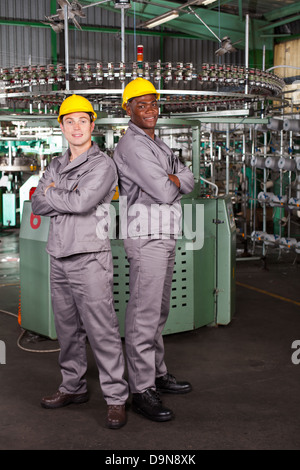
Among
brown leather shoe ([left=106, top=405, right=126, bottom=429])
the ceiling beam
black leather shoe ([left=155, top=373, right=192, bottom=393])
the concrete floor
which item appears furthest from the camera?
the ceiling beam

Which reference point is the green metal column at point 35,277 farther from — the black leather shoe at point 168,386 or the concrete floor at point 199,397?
the black leather shoe at point 168,386

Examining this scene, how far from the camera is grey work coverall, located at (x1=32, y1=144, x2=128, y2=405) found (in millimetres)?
2945

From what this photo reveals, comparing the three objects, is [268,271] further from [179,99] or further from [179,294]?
[179,294]

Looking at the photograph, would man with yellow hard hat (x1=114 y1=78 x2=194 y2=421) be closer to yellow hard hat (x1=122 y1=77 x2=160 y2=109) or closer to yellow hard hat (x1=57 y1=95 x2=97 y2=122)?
yellow hard hat (x1=122 y1=77 x2=160 y2=109)

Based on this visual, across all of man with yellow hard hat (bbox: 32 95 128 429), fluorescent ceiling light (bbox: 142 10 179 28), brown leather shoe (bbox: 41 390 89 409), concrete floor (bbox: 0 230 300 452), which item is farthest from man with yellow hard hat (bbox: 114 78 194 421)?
fluorescent ceiling light (bbox: 142 10 179 28)

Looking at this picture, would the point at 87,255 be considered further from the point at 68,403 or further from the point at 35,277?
the point at 35,277

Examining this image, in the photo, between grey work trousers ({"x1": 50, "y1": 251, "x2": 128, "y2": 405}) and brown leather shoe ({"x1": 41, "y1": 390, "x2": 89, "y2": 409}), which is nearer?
grey work trousers ({"x1": 50, "y1": 251, "x2": 128, "y2": 405})

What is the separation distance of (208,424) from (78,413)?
738mm

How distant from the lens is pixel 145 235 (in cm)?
310

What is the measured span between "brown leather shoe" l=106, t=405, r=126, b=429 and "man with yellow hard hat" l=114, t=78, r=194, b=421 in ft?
0.51

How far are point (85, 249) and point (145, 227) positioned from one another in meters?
0.36

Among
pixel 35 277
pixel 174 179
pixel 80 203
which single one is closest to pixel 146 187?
pixel 174 179

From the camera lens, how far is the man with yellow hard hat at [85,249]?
2.95m

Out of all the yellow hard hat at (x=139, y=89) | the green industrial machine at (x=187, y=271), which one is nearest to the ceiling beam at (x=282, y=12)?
the green industrial machine at (x=187, y=271)
